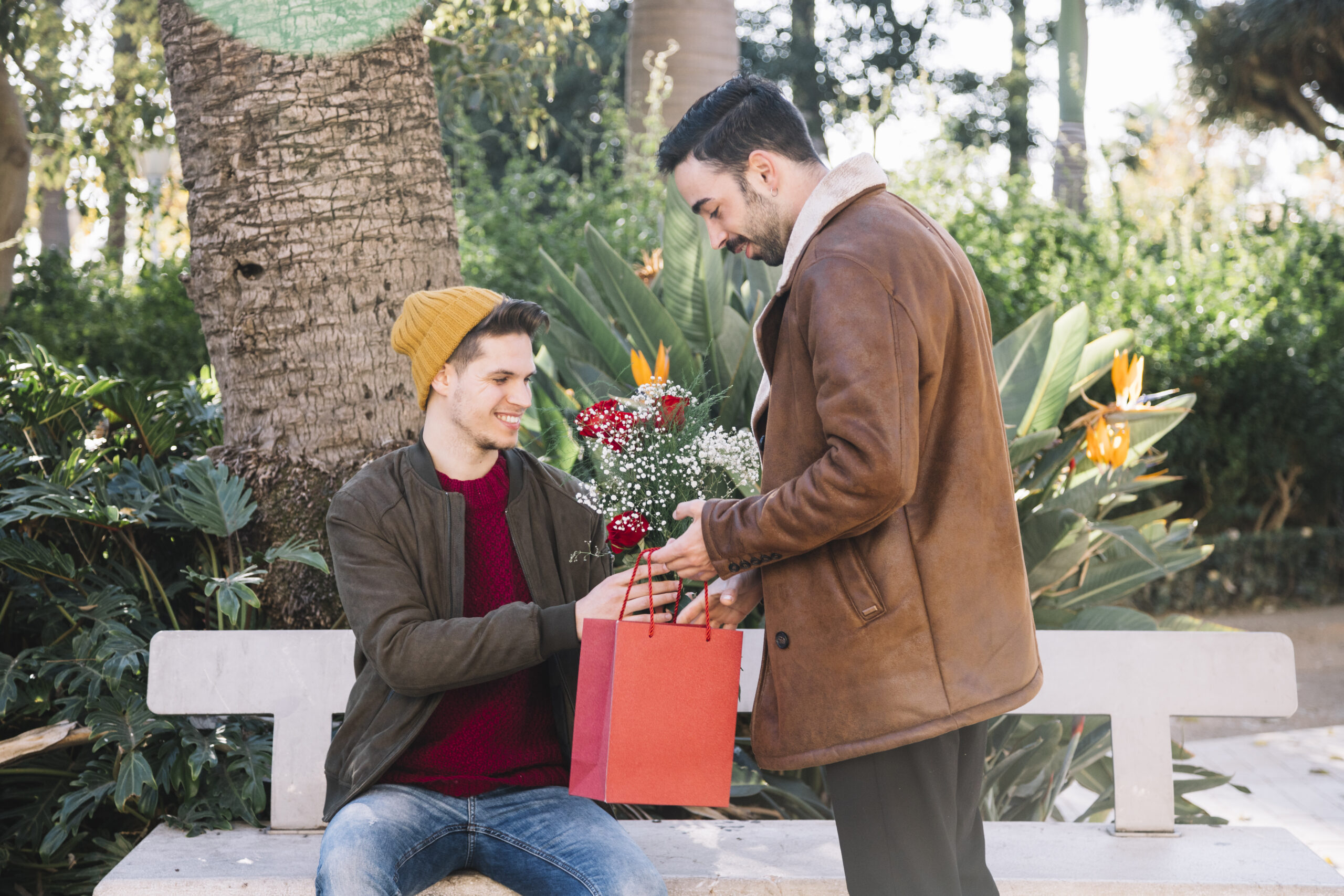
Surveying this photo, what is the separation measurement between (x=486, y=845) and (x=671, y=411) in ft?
3.01

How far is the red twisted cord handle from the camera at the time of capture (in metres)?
1.88

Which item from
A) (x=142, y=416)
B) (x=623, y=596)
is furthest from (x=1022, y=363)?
(x=142, y=416)

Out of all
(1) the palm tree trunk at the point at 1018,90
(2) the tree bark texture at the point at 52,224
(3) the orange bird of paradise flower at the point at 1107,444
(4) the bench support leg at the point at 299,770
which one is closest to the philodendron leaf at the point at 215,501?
(4) the bench support leg at the point at 299,770

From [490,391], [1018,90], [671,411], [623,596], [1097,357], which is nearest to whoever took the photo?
[623,596]

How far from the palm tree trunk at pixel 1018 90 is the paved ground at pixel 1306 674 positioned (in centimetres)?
1091

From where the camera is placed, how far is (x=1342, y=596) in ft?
31.2

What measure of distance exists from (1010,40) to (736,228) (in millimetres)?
19186

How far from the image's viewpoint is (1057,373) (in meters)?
3.60

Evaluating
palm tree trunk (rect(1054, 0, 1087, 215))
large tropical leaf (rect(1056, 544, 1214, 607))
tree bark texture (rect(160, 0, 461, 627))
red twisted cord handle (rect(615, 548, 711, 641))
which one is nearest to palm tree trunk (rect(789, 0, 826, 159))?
palm tree trunk (rect(1054, 0, 1087, 215))

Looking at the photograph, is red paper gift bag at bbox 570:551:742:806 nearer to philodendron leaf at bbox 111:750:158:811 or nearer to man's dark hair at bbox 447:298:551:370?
man's dark hair at bbox 447:298:551:370

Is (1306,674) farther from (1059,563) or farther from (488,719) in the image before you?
(488,719)

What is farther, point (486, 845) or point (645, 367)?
point (645, 367)

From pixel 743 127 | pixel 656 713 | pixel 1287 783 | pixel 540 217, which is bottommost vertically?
pixel 1287 783

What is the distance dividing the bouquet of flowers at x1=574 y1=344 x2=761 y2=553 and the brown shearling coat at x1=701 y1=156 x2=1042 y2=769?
11.8 inches
